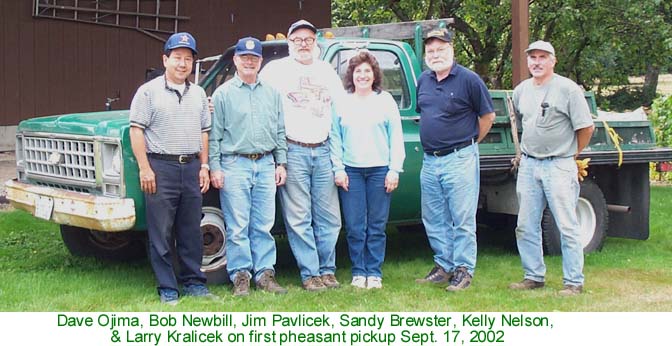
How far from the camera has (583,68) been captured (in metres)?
17.8

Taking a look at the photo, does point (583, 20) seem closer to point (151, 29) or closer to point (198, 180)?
point (151, 29)

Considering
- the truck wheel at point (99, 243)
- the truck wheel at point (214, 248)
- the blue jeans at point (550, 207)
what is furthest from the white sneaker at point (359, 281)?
the truck wheel at point (99, 243)

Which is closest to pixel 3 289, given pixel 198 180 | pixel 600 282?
pixel 198 180

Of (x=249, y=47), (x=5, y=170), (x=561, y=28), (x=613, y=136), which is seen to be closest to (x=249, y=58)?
(x=249, y=47)

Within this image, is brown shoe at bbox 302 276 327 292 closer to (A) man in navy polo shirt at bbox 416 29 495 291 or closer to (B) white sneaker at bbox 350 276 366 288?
(B) white sneaker at bbox 350 276 366 288

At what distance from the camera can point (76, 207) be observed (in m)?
5.66

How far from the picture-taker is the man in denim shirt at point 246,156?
558 centimetres

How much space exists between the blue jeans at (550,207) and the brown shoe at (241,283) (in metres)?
1.92

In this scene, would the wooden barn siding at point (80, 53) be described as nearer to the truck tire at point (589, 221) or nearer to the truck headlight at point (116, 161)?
the truck headlight at point (116, 161)

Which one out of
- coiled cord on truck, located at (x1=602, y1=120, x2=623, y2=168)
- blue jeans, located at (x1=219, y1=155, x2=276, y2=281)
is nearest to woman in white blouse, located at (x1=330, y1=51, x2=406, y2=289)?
blue jeans, located at (x1=219, y1=155, x2=276, y2=281)

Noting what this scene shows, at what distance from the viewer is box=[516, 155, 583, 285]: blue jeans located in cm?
580

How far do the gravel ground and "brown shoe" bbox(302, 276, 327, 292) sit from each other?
4.89 metres

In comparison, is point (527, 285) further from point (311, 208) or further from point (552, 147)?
point (311, 208)

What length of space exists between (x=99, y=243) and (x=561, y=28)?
36.6 feet
